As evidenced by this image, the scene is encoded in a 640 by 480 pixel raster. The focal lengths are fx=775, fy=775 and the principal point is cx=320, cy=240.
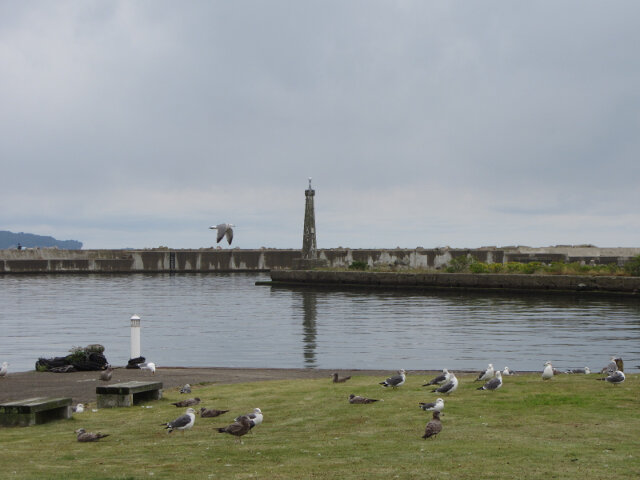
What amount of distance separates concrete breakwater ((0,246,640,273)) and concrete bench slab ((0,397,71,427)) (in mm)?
106589

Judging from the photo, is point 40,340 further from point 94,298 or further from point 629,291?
point 629,291

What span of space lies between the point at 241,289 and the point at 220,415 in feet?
258

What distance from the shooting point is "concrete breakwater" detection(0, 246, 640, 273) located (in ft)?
406

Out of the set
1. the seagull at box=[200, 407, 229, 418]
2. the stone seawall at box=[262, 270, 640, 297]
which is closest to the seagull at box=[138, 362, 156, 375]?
the seagull at box=[200, 407, 229, 418]

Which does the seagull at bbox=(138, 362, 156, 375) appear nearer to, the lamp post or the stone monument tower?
the lamp post

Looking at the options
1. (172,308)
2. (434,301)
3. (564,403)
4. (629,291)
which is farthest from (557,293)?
(564,403)

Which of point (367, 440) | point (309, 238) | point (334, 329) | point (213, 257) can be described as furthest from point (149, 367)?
point (213, 257)

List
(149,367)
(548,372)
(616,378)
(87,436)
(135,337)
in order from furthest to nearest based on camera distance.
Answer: (135,337)
(149,367)
(548,372)
(616,378)
(87,436)

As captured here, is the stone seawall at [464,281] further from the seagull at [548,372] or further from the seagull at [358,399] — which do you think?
the seagull at [358,399]

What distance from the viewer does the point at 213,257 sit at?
143 metres

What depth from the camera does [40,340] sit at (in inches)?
1624

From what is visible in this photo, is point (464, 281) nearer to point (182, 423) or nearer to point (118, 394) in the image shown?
point (118, 394)

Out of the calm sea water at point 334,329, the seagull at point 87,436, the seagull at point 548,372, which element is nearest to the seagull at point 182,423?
the seagull at point 87,436

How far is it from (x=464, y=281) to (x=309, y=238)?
21.4 metres
